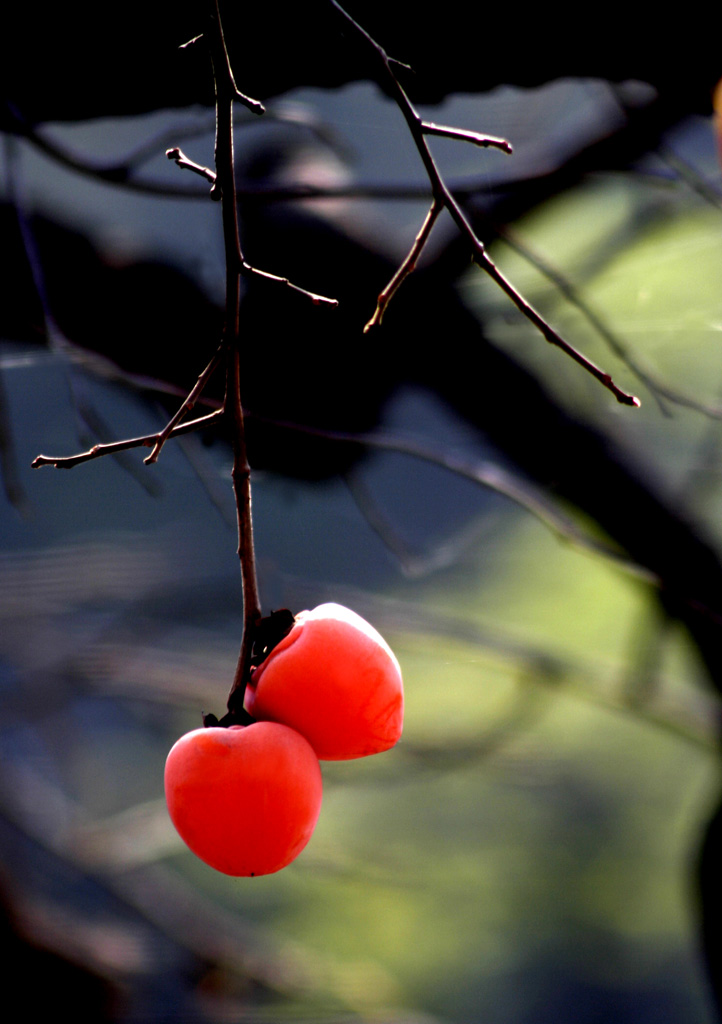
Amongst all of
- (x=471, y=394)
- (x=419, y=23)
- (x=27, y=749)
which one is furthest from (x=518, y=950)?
(x=419, y=23)

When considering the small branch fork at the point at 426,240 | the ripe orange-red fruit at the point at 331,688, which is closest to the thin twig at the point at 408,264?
the small branch fork at the point at 426,240

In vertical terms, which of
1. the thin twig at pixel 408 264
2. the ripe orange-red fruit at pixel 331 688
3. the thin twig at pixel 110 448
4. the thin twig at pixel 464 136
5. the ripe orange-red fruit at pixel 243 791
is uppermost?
the thin twig at pixel 464 136

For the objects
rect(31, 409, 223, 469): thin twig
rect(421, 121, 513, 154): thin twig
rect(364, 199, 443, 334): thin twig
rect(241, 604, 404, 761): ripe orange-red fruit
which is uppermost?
rect(421, 121, 513, 154): thin twig

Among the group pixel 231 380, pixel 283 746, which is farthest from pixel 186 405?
pixel 283 746

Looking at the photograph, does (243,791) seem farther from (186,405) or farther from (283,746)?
(186,405)

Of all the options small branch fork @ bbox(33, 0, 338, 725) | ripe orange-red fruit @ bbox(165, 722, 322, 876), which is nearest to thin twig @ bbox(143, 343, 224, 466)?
small branch fork @ bbox(33, 0, 338, 725)

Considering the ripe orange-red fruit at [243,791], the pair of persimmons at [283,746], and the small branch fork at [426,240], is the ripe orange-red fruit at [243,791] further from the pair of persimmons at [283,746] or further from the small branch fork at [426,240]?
the small branch fork at [426,240]

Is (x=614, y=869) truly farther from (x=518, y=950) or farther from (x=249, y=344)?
(x=249, y=344)

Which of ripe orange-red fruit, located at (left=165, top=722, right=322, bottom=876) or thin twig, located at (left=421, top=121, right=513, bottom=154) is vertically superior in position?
thin twig, located at (left=421, top=121, right=513, bottom=154)

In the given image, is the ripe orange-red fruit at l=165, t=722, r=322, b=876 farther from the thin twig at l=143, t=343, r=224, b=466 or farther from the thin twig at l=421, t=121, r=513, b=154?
the thin twig at l=421, t=121, r=513, b=154
